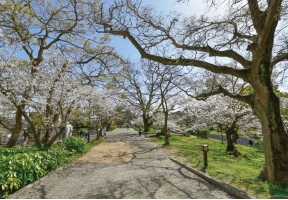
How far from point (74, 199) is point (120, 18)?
241 inches

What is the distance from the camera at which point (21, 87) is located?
9.74 m

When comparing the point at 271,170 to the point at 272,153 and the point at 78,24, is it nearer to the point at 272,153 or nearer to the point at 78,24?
the point at 272,153

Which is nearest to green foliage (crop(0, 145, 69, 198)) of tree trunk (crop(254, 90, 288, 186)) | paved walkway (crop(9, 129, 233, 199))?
paved walkway (crop(9, 129, 233, 199))

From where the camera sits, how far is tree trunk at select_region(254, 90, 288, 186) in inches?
223

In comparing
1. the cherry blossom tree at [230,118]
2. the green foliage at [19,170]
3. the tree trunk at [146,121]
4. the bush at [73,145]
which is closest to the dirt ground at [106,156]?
the bush at [73,145]

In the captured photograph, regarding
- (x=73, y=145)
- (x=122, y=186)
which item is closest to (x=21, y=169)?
(x=122, y=186)

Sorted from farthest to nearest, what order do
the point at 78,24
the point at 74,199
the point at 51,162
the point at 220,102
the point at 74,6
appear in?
the point at 220,102 → the point at 78,24 → the point at 74,6 → the point at 51,162 → the point at 74,199

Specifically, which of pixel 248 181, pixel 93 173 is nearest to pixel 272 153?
pixel 248 181

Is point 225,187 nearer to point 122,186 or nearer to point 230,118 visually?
point 122,186

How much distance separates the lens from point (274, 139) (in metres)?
5.80

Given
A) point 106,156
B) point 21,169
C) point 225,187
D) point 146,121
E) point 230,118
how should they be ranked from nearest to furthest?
→ 1. point 225,187
2. point 21,169
3. point 106,156
4. point 230,118
5. point 146,121

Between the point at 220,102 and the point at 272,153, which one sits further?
the point at 220,102

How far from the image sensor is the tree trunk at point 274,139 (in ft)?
18.6

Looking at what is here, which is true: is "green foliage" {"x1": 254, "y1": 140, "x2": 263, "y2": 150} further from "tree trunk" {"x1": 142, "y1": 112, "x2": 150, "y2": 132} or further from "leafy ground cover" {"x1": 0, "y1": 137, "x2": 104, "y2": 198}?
"leafy ground cover" {"x1": 0, "y1": 137, "x2": 104, "y2": 198}
